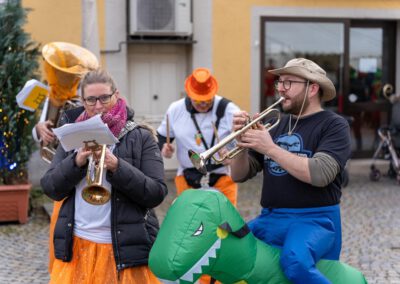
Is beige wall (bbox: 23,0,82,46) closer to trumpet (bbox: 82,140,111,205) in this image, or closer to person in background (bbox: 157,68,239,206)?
person in background (bbox: 157,68,239,206)

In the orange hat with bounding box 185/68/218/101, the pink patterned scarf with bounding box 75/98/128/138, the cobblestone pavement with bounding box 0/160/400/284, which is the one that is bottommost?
the cobblestone pavement with bounding box 0/160/400/284

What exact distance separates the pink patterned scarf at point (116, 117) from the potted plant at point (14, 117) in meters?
4.80

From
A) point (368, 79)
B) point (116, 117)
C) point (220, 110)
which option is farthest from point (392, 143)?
point (116, 117)

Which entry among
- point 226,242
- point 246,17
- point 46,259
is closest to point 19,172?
point 46,259

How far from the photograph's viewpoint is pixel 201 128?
552 cm

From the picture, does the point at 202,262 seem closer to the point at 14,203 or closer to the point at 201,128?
the point at 201,128

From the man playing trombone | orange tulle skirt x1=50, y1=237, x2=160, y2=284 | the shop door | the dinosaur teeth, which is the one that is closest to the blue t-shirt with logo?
the man playing trombone

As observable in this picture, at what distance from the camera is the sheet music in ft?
10.3

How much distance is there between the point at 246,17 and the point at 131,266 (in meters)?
8.32

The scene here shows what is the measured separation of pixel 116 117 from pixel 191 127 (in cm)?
213

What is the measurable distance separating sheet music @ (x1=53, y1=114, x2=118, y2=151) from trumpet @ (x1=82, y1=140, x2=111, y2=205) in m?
0.04

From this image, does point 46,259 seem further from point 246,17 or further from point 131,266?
point 246,17

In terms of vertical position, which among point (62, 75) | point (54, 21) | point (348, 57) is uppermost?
point (54, 21)

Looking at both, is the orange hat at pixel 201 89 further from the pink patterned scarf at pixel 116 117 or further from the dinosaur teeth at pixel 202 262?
the dinosaur teeth at pixel 202 262
